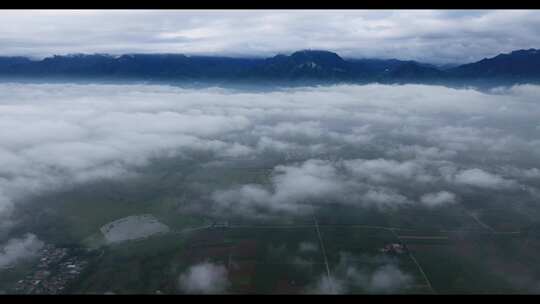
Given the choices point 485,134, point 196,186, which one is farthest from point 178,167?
point 485,134

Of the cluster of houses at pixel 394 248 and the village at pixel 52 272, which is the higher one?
the village at pixel 52 272

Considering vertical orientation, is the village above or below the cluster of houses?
above

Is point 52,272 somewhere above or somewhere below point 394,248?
above

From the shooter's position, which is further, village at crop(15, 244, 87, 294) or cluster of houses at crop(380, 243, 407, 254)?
cluster of houses at crop(380, 243, 407, 254)

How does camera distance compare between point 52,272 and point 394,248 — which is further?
point 394,248

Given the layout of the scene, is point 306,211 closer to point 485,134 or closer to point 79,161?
point 79,161

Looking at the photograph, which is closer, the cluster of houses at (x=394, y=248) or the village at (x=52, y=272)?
the village at (x=52, y=272)
